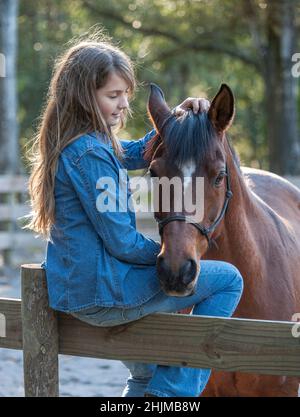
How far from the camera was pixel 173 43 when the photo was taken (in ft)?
74.1

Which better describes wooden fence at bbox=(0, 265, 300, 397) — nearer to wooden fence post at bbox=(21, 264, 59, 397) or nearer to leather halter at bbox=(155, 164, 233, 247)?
wooden fence post at bbox=(21, 264, 59, 397)

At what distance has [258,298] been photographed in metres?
3.61

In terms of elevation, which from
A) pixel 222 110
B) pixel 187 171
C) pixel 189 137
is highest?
pixel 222 110

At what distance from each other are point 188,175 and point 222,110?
0.36 meters

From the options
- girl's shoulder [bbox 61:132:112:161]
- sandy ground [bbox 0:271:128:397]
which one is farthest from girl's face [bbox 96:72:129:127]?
sandy ground [bbox 0:271:128:397]

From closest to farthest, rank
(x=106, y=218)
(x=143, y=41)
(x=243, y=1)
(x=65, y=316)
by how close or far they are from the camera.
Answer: (x=106, y=218) < (x=65, y=316) < (x=243, y=1) < (x=143, y=41)

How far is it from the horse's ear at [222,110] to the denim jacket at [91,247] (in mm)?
511

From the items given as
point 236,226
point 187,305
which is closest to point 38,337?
point 187,305

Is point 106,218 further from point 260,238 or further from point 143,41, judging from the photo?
point 143,41

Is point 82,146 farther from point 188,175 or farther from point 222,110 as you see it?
point 222,110

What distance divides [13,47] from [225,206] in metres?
10.8

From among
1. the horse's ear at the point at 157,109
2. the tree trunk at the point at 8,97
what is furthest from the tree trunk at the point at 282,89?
the horse's ear at the point at 157,109

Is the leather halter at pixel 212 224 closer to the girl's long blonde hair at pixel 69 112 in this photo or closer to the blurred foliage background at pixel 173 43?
the girl's long blonde hair at pixel 69 112
